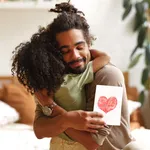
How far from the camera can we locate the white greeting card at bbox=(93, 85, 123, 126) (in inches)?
42.1

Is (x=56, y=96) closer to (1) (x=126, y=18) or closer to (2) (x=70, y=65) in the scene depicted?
(2) (x=70, y=65)

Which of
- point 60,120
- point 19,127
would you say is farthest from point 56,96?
→ point 19,127

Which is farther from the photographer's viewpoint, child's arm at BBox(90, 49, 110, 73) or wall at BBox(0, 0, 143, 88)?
wall at BBox(0, 0, 143, 88)

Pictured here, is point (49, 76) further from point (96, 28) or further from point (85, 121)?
point (96, 28)

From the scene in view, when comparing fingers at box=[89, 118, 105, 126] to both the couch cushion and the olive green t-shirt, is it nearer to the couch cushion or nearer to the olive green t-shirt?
the olive green t-shirt

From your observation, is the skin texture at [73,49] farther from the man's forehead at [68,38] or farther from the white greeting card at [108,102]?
the white greeting card at [108,102]

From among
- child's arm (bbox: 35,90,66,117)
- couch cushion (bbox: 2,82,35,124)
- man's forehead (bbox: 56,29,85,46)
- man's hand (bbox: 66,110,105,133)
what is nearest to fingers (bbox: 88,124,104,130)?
man's hand (bbox: 66,110,105,133)

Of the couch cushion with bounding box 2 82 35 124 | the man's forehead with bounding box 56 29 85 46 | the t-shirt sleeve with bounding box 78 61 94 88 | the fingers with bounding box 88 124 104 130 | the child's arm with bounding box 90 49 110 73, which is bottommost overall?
the couch cushion with bounding box 2 82 35 124

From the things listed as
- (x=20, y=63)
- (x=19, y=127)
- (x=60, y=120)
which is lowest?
(x=19, y=127)

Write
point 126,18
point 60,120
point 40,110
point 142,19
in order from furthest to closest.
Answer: point 126,18
point 142,19
point 40,110
point 60,120

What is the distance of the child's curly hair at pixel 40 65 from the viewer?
1.09m

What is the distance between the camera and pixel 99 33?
12.0ft

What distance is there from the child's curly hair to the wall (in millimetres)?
2348

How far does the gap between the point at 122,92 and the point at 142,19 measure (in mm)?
2471
